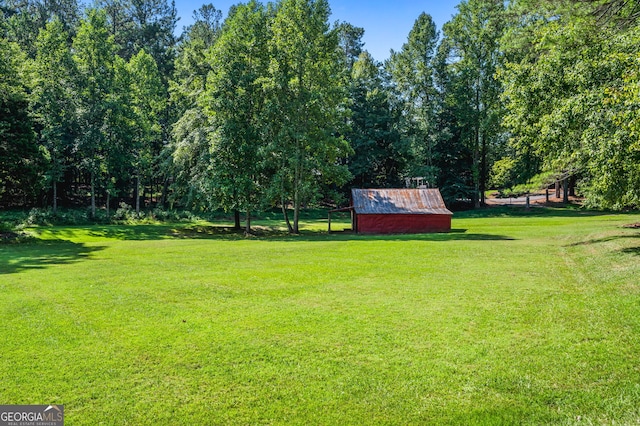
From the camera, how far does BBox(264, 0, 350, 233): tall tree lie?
32.8 meters

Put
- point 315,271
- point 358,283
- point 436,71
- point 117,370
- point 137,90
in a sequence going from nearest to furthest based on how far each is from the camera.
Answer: point 117,370, point 358,283, point 315,271, point 137,90, point 436,71

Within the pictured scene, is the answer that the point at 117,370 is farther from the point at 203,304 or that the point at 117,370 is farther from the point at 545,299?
the point at 545,299

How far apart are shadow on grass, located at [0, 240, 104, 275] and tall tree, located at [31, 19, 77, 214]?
16.3 metres

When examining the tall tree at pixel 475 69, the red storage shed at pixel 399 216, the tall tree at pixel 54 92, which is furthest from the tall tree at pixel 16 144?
the tall tree at pixel 475 69

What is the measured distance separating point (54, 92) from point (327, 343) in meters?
43.2

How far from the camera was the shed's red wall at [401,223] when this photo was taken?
35500mm

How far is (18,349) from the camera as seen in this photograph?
7.80 meters

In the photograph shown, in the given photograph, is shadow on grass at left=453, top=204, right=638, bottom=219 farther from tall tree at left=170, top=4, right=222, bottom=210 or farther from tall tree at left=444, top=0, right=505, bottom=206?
tall tree at left=170, top=4, right=222, bottom=210

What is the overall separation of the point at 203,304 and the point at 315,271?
17.9ft

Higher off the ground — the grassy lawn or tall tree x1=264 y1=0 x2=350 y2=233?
tall tree x1=264 y1=0 x2=350 y2=233

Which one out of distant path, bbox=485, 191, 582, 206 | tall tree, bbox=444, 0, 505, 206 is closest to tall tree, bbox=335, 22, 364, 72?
tall tree, bbox=444, 0, 505, 206

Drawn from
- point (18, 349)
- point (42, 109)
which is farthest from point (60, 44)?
point (18, 349)

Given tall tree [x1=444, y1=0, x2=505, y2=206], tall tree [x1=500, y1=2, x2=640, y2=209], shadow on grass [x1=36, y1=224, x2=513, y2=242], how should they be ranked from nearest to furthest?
tall tree [x1=500, y1=2, x2=640, y2=209] < shadow on grass [x1=36, y1=224, x2=513, y2=242] < tall tree [x1=444, y1=0, x2=505, y2=206]
